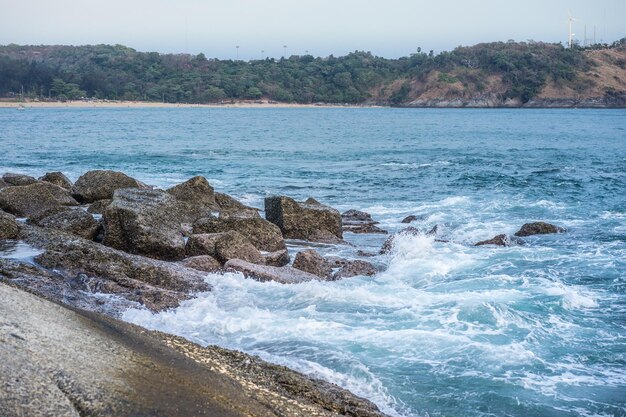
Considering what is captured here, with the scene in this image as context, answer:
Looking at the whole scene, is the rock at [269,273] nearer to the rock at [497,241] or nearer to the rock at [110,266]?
the rock at [110,266]

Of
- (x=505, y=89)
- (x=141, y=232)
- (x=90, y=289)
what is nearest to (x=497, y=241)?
(x=141, y=232)

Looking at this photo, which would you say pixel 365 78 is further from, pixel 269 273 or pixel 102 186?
pixel 269 273

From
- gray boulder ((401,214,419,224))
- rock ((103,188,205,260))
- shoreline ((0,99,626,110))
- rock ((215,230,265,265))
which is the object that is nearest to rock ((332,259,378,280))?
→ rock ((215,230,265,265))

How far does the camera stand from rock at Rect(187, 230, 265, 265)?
11.4 metres

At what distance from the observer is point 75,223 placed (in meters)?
12.1

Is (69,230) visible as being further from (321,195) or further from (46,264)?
(321,195)

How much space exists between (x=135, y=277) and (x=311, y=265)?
308cm

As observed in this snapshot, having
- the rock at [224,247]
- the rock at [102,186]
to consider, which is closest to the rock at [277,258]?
the rock at [224,247]

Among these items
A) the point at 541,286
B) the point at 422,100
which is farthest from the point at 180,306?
the point at 422,100

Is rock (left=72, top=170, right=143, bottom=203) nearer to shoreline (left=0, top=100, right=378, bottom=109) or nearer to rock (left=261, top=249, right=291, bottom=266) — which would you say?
rock (left=261, top=249, right=291, bottom=266)

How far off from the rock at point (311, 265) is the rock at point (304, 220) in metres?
2.90

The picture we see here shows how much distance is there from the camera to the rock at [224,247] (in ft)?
37.4

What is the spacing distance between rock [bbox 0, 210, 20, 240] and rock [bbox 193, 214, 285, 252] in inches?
134

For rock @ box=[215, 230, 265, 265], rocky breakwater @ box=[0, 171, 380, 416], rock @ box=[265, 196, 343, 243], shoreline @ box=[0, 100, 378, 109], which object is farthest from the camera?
shoreline @ box=[0, 100, 378, 109]
